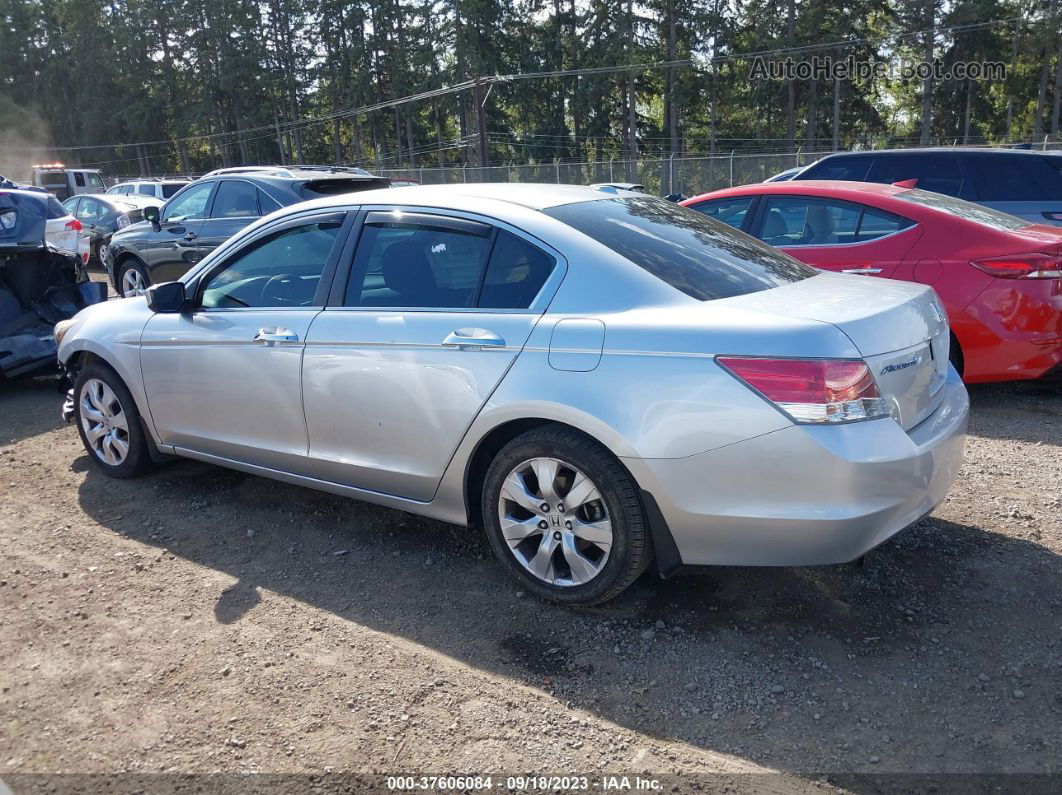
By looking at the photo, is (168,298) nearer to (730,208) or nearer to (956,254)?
(730,208)

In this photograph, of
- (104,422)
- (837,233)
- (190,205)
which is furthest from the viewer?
(190,205)

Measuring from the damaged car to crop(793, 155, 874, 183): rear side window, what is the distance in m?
7.72

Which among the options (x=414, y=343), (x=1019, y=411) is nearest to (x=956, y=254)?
(x=1019, y=411)

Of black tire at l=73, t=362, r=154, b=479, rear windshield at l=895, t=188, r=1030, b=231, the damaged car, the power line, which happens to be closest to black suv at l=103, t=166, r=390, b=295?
the damaged car

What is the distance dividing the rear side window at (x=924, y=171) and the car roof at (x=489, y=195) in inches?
228

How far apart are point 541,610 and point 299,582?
1108 millimetres

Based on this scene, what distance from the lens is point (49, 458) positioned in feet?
18.1

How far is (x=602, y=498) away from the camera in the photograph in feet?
10.3

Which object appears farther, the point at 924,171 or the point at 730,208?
the point at 924,171

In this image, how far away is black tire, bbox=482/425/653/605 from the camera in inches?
121

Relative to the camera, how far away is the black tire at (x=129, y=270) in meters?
10.7

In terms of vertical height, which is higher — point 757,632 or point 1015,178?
point 1015,178

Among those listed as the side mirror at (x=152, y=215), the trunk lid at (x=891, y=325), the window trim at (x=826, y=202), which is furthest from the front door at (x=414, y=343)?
the side mirror at (x=152, y=215)

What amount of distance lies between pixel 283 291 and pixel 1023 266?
14.8 feet
